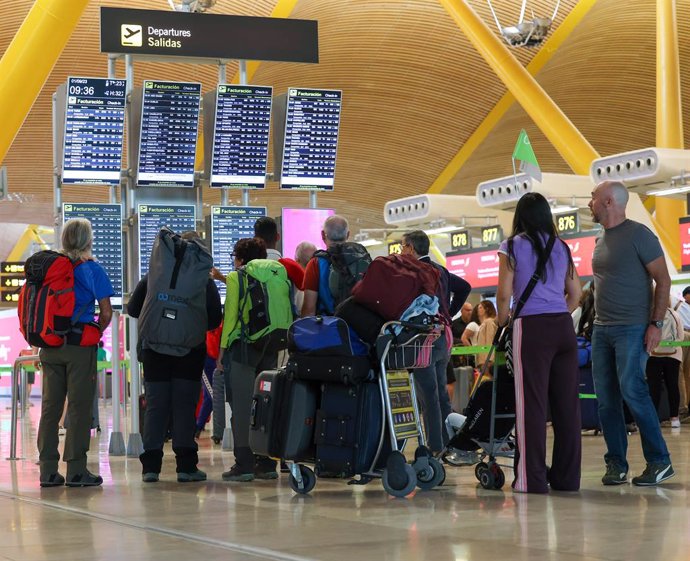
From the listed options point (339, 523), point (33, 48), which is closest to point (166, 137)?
point (33, 48)

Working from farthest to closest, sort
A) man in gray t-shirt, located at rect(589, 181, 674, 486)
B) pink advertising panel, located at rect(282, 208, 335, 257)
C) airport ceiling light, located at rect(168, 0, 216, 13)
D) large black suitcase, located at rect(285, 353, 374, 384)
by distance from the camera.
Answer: airport ceiling light, located at rect(168, 0, 216, 13)
pink advertising panel, located at rect(282, 208, 335, 257)
man in gray t-shirt, located at rect(589, 181, 674, 486)
large black suitcase, located at rect(285, 353, 374, 384)

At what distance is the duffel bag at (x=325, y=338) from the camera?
6.11 metres

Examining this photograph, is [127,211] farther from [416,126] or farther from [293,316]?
[416,126]

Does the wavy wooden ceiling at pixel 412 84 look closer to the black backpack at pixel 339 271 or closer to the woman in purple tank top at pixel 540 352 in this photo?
the black backpack at pixel 339 271

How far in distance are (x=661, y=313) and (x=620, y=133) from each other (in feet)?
122

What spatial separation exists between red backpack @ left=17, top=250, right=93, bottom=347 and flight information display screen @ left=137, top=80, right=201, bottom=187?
10.7ft

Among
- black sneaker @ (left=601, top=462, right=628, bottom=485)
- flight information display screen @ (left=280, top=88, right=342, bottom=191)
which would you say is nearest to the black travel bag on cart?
black sneaker @ (left=601, top=462, right=628, bottom=485)

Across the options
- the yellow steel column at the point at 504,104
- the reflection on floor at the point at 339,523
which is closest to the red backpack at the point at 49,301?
the reflection on floor at the point at 339,523

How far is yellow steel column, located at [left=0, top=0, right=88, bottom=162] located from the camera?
1259 centimetres

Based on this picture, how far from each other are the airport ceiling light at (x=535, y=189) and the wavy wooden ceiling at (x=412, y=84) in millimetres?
10369

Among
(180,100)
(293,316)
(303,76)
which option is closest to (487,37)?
(303,76)

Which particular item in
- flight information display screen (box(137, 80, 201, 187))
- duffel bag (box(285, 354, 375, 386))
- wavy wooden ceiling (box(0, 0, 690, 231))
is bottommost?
duffel bag (box(285, 354, 375, 386))

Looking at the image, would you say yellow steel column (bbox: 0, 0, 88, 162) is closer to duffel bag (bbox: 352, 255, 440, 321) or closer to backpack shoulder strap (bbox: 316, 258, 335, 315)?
backpack shoulder strap (bbox: 316, 258, 335, 315)

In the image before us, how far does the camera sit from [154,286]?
23.8 ft
